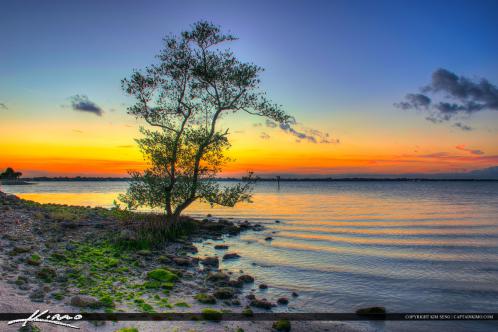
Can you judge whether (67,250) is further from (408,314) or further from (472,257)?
(472,257)

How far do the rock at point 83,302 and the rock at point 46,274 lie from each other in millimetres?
2456

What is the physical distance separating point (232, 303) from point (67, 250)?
9.32m

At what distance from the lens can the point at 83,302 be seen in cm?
1127

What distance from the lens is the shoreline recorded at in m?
11.5

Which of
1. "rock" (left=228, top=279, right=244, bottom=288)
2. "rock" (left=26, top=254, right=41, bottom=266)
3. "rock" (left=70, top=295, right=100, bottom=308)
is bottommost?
"rock" (left=228, top=279, right=244, bottom=288)

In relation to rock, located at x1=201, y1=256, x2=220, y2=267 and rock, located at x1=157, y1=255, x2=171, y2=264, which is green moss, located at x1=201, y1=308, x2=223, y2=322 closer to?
rock, located at x1=157, y1=255, x2=171, y2=264

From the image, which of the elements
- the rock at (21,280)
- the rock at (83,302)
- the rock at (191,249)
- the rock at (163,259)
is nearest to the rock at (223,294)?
the rock at (83,302)

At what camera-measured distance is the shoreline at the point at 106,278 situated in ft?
37.7

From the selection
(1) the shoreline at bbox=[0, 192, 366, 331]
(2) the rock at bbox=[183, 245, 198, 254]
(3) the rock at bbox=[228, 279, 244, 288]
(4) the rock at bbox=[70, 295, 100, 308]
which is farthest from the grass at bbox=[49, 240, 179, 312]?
(2) the rock at bbox=[183, 245, 198, 254]

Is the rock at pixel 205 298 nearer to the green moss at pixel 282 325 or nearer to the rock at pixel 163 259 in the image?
the green moss at pixel 282 325

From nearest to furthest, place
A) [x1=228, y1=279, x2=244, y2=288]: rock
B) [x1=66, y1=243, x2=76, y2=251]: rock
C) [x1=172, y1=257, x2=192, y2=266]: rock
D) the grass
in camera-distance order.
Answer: the grass < [x1=228, y1=279, x2=244, y2=288]: rock < [x1=66, y1=243, x2=76, y2=251]: rock < [x1=172, y1=257, x2=192, y2=266]: rock

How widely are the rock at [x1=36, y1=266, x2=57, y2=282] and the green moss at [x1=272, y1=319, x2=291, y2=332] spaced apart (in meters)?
8.40

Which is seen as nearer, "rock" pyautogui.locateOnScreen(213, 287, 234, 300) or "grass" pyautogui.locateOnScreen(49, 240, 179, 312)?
"grass" pyautogui.locateOnScreen(49, 240, 179, 312)
